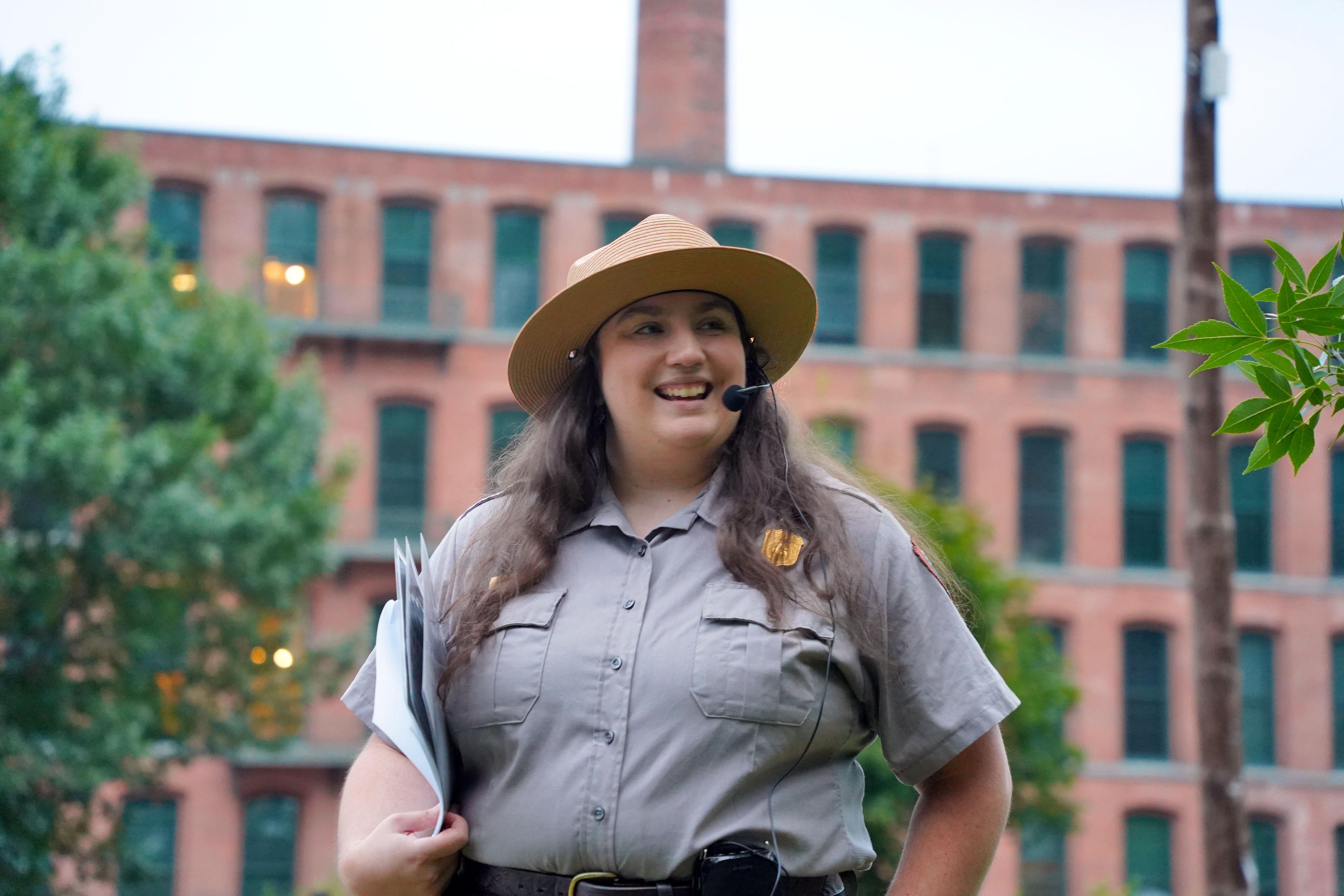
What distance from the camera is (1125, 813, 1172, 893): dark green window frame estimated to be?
27344 mm

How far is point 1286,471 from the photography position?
28484mm

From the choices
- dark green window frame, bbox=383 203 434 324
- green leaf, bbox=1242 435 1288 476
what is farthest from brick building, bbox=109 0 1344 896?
green leaf, bbox=1242 435 1288 476

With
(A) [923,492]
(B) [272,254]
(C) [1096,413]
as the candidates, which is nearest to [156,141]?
(B) [272,254]

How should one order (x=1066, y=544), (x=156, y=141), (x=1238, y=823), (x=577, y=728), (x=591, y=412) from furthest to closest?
(x=1066, y=544), (x=156, y=141), (x=1238, y=823), (x=591, y=412), (x=577, y=728)

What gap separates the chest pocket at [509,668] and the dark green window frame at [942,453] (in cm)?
2620

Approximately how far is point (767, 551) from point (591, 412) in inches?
20.6

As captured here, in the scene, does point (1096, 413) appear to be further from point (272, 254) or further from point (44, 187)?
point (44, 187)

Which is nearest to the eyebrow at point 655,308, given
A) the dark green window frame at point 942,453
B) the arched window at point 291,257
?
the arched window at point 291,257

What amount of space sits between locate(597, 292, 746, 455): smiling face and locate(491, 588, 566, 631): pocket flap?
12.0 inches

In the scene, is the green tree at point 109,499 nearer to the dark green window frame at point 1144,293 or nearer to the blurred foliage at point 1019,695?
the blurred foliage at point 1019,695

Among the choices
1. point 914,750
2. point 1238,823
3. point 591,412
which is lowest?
point 1238,823

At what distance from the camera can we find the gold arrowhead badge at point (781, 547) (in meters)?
2.46

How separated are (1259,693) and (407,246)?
17629 millimetres

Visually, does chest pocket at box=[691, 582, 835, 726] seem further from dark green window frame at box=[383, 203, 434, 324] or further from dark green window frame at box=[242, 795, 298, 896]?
dark green window frame at box=[383, 203, 434, 324]
